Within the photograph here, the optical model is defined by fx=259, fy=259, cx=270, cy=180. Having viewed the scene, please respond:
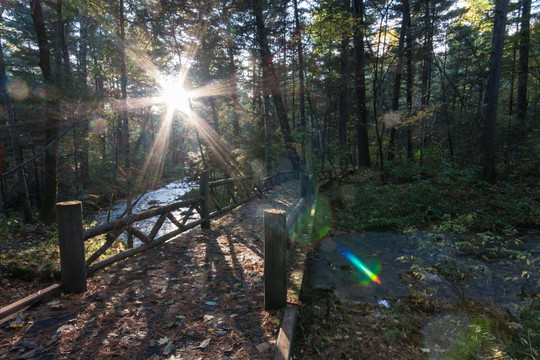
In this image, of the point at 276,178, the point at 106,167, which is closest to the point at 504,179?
the point at 276,178

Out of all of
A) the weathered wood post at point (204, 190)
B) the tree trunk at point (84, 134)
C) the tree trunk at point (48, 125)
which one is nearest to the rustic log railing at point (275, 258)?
the weathered wood post at point (204, 190)

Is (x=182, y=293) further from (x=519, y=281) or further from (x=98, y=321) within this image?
(x=519, y=281)

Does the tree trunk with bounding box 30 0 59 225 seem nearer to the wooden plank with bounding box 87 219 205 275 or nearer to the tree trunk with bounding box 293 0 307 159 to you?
the wooden plank with bounding box 87 219 205 275

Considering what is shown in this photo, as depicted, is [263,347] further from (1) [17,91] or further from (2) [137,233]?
(1) [17,91]

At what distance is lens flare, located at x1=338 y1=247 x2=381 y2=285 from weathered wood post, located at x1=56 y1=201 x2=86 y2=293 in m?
5.17

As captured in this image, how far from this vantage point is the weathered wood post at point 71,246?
3529 millimetres

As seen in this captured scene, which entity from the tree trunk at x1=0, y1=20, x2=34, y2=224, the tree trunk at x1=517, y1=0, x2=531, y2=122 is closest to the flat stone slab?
the tree trunk at x1=0, y1=20, x2=34, y2=224

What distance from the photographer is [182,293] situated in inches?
154

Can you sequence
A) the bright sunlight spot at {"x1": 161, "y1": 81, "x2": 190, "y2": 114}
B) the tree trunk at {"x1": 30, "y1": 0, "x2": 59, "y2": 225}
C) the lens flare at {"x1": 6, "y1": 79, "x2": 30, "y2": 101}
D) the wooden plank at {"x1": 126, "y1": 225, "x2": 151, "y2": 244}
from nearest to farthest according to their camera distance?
the wooden plank at {"x1": 126, "y1": 225, "x2": 151, "y2": 244} → the tree trunk at {"x1": 30, "y1": 0, "x2": 59, "y2": 225} → the lens flare at {"x1": 6, "y1": 79, "x2": 30, "y2": 101} → the bright sunlight spot at {"x1": 161, "y1": 81, "x2": 190, "y2": 114}

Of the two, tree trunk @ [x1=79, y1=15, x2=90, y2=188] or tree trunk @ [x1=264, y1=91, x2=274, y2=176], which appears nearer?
tree trunk @ [x1=79, y1=15, x2=90, y2=188]

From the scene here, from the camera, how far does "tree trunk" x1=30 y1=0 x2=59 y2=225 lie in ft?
34.4

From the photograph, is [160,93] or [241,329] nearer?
[241,329]

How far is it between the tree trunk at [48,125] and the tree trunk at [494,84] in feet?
57.3

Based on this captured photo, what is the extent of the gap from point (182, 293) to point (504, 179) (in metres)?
13.9
